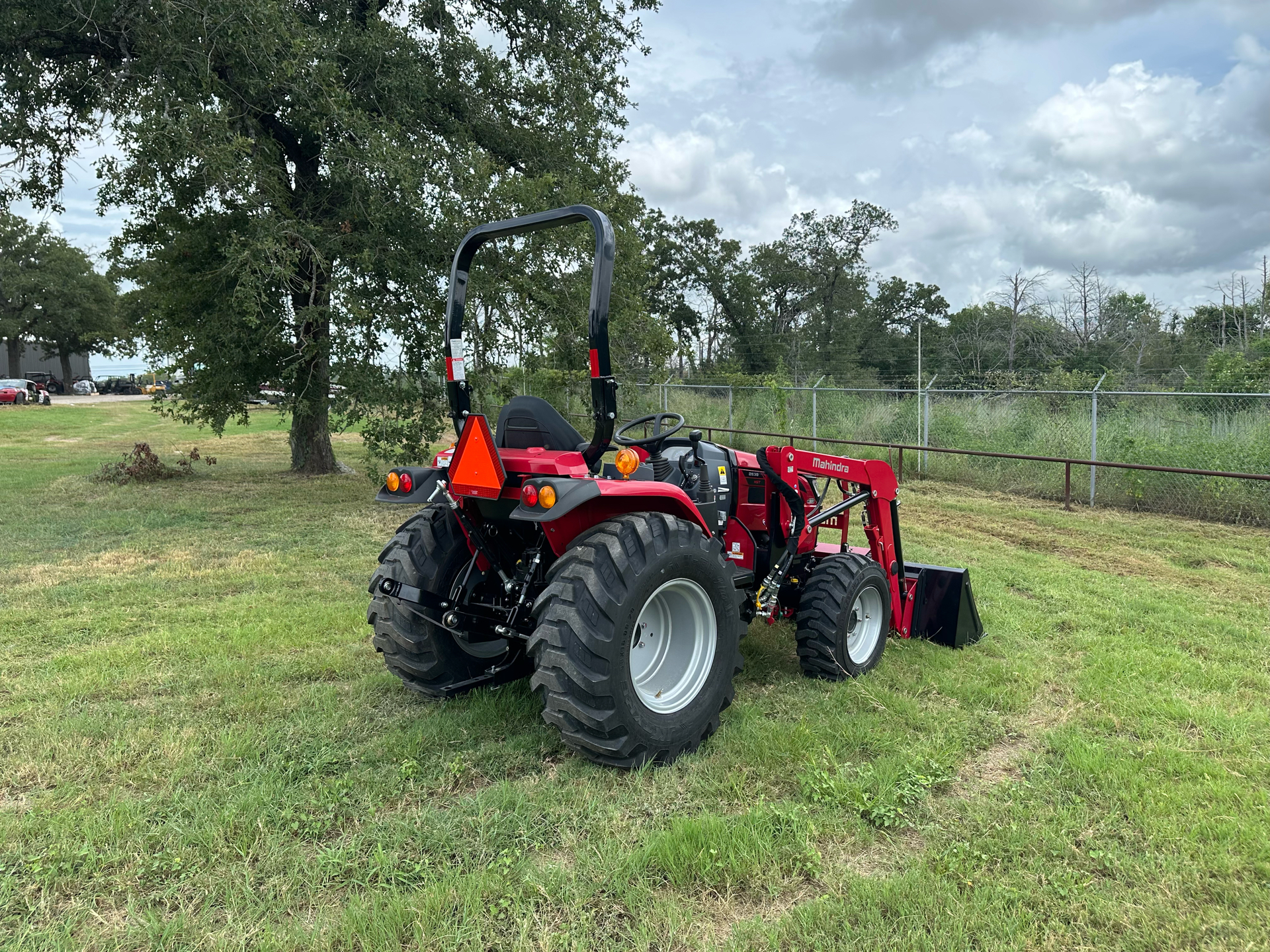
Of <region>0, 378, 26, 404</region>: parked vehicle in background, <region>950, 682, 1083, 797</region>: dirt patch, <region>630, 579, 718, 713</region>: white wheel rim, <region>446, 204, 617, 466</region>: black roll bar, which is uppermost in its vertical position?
<region>0, 378, 26, 404</region>: parked vehicle in background

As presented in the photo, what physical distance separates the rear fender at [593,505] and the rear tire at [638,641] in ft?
0.43

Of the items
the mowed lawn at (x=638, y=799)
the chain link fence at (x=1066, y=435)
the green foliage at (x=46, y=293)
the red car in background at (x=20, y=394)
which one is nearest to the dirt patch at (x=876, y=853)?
the mowed lawn at (x=638, y=799)

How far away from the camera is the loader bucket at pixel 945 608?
4660 mm

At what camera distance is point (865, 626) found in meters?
4.43

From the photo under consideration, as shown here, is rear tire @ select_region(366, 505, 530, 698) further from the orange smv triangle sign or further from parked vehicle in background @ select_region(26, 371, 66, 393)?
parked vehicle in background @ select_region(26, 371, 66, 393)

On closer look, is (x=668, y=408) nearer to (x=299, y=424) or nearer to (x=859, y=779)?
(x=299, y=424)

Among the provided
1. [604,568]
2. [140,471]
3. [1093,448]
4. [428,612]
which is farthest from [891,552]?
[140,471]

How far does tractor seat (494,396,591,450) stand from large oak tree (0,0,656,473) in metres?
6.56

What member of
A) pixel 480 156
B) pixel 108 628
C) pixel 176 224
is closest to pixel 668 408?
pixel 480 156

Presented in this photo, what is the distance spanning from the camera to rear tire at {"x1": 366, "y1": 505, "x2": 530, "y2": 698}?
3566 millimetres

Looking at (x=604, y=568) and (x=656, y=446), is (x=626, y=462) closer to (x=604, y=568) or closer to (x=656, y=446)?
(x=604, y=568)

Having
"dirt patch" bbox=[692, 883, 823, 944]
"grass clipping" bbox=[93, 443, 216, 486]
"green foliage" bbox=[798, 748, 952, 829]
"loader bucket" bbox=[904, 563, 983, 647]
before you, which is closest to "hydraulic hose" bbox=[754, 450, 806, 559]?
"loader bucket" bbox=[904, 563, 983, 647]

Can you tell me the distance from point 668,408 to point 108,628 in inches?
576

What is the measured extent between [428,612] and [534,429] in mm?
948
